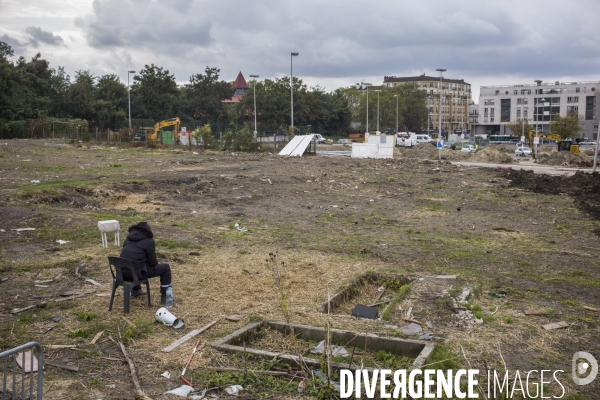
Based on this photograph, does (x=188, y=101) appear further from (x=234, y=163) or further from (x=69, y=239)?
(x=69, y=239)

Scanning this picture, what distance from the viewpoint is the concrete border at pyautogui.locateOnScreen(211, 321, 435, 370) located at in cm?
583

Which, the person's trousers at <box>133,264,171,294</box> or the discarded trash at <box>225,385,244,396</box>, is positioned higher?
the person's trousers at <box>133,264,171,294</box>

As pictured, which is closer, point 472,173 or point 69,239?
point 69,239

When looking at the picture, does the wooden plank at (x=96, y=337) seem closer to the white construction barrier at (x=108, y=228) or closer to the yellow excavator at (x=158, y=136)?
the white construction barrier at (x=108, y=228)

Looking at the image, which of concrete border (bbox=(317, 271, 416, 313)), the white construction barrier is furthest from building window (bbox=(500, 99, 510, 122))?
the white construction barrier

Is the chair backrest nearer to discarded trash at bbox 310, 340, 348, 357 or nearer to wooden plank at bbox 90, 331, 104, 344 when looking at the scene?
wooden plank at bbox 90, 331, 104, 344

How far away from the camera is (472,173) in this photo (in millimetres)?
30781

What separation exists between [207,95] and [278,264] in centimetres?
7168

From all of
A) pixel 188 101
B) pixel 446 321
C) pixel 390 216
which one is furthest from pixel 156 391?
pixel 188 101

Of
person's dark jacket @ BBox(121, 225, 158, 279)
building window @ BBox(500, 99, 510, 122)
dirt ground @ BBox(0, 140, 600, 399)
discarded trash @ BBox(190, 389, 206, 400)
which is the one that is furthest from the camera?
building window @ BBox(500, 99, 510, 122)

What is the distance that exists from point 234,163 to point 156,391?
25621 millimetres

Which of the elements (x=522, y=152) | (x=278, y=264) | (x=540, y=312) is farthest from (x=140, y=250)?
(x=522, y=152)

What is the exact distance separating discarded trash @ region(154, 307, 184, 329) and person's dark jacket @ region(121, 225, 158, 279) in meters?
0.61

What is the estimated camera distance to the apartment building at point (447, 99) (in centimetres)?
16862
